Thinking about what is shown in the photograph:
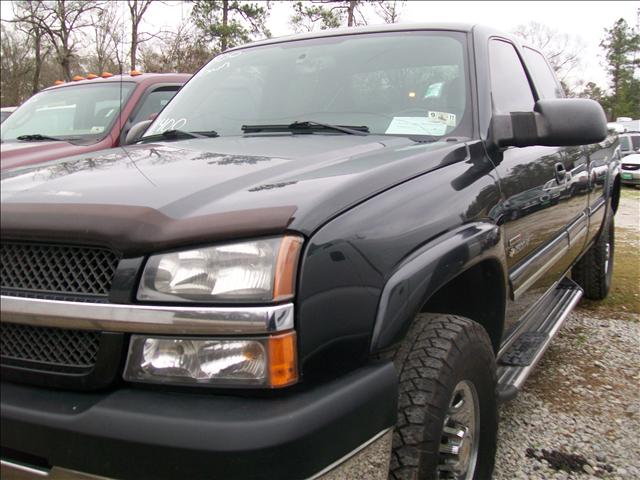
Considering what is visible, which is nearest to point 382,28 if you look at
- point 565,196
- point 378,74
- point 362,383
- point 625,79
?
point 378,74

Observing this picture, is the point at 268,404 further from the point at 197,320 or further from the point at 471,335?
the point at 471,335

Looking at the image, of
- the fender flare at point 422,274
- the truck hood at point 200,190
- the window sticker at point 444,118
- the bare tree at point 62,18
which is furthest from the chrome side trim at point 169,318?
the bare tree at point 62,18

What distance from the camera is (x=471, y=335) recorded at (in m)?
1.95

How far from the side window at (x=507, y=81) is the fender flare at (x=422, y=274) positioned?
970mm

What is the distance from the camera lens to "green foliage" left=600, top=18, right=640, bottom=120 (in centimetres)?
5331

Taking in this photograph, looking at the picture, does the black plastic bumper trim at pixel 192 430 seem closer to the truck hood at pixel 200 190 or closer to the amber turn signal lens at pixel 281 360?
the amber turn signal lens at pixel 281 360

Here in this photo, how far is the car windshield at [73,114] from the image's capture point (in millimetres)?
5598

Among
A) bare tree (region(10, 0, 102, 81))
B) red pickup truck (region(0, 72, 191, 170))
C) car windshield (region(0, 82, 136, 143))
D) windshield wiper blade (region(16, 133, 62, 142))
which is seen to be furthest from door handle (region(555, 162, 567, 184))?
bare tree (region(10, 0, 102, 81))

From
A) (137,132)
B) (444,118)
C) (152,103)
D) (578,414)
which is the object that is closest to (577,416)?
(578,414)

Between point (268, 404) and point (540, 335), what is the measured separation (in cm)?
220

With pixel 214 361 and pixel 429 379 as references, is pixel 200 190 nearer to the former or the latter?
pixel 214 361

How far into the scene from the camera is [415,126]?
2.51m

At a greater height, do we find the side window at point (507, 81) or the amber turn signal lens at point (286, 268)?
the side window at point (507, 81)

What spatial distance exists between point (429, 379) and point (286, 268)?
61 centimetres
